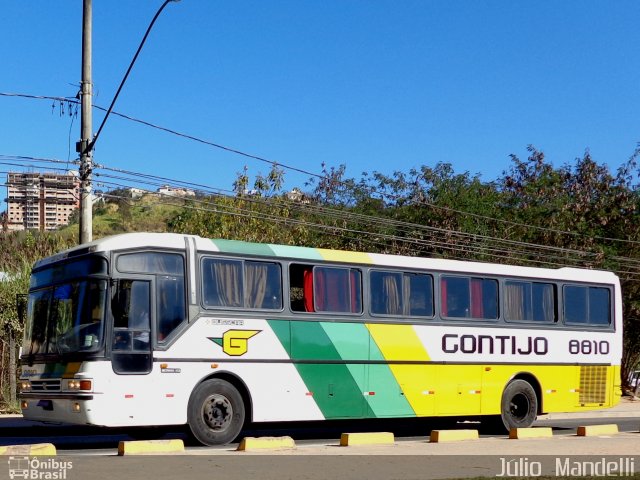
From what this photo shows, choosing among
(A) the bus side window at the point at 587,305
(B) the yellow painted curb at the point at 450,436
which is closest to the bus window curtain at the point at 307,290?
(B) the yellow painted curb at the point at 450,436

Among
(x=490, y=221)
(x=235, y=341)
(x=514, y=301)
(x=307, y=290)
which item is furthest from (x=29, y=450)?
(x=490, y=221)

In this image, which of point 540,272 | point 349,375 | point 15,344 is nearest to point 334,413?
point 349,375

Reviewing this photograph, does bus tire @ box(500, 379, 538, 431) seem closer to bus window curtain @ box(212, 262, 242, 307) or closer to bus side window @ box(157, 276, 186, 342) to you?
bus window curtain @ box(212, 262, 242, 307)

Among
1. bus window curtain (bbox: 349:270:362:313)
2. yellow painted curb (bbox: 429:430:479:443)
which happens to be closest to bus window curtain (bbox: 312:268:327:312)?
bus window curtain (bbox: 349:270:362:313)

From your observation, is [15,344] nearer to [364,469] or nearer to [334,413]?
[334,413]

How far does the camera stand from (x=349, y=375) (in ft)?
59.4

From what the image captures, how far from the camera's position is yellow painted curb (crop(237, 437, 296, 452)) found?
567 inches

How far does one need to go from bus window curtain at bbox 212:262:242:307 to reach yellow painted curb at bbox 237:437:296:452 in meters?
2.70

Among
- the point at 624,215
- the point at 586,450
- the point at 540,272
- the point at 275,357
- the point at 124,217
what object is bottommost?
the point at 586,450

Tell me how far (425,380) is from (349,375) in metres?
1.97

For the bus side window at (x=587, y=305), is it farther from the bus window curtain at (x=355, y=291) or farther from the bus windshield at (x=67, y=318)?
the bus windshield at (x=67, y=318)

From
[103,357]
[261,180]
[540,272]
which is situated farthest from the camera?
[261,180]

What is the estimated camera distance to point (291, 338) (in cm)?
1733

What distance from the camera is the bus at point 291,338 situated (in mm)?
15352
